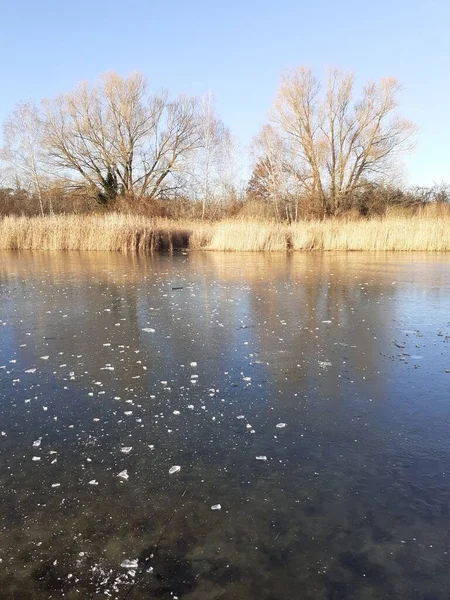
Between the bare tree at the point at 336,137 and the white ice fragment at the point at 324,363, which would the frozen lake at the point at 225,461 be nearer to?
the white ice fragment at the point at 324,363

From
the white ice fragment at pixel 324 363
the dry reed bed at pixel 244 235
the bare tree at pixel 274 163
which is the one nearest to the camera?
the white ice fragment at pixel 324 363

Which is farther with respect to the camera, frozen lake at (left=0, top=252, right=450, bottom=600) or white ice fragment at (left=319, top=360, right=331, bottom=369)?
white ice fragment at (left=319, top=360, right=331, bottom=369)

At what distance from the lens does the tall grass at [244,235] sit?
15984 millimetres

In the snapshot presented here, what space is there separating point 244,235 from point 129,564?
15074 millimetres

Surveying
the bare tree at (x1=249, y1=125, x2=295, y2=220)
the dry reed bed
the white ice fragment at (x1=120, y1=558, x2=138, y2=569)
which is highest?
the bare tree at (x1=249, y1=125, x2=295, y2=220)

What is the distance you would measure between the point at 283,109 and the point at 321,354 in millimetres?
23216

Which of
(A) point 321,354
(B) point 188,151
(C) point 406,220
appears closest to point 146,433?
(A) point 321,354

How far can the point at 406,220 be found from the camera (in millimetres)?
16797

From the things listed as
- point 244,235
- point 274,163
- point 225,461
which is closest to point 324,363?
point 225,461

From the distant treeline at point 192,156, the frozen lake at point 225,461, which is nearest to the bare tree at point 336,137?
the distant treeline at point 192,156

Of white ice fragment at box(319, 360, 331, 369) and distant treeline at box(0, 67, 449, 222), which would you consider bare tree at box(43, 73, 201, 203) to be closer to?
distant treeline at box(0, 67, 449, 222)

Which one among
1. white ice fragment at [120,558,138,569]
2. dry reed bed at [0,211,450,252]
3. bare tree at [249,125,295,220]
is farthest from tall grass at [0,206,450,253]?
white ice fragment at [120,558,138,569]

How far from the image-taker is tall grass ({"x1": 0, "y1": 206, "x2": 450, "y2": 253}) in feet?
52.4

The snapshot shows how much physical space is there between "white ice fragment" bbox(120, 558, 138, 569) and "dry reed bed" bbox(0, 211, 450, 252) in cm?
1496
